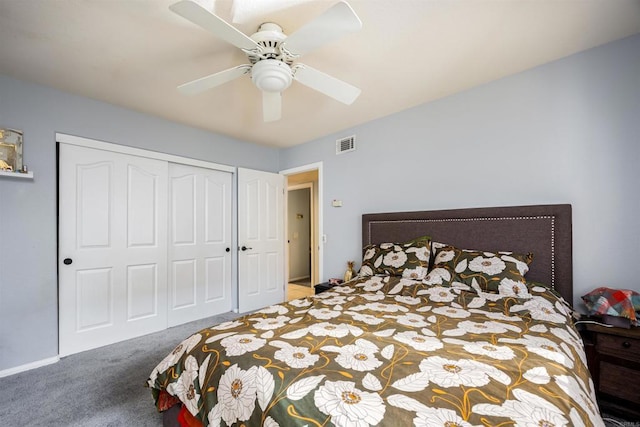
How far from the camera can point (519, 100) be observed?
2334 millimetres

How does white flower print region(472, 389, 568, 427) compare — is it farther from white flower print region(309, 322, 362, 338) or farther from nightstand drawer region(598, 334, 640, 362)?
nightstand drawer region(598, 334, 640, 362)

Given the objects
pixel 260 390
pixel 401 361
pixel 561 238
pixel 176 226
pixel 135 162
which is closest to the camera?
pixel 260 390

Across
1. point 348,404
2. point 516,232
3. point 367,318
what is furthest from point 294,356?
point 516,232

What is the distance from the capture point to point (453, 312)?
69.8 inches

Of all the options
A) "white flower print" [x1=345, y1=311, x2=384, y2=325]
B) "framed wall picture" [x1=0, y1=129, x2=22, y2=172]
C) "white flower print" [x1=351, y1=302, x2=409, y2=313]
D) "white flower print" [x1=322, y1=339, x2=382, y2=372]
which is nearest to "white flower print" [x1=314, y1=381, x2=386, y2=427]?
"white flower print" [x1=322, y1=339, x2=382, y2=372]

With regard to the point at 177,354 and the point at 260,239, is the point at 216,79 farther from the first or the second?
the point at 260,239

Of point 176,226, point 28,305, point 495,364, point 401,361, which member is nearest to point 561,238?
point 495,364

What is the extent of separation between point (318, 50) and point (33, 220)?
281 cm

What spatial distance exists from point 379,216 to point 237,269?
6.90 feet

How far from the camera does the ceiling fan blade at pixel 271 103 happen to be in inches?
79.7

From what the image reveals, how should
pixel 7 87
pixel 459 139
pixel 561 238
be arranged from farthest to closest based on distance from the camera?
pixel 459 139
pixel 7 87
pixel 561 238

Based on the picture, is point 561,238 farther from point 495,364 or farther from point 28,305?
point 28,305

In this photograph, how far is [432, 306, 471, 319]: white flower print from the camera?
1.71 m

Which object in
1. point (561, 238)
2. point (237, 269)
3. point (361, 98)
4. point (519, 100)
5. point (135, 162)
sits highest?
point (361, 98)
